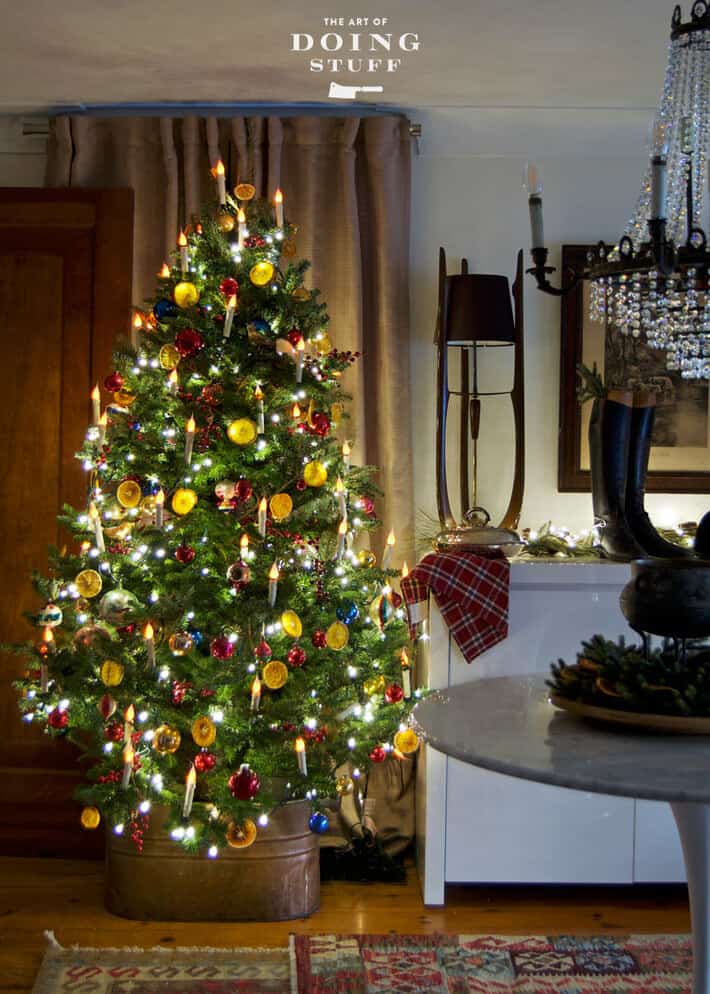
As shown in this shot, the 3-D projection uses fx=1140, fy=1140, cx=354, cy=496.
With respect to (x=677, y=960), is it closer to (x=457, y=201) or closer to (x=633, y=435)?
(x=633, y=435)

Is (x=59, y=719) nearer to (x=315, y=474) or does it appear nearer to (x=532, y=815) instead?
(x=315, y=474)

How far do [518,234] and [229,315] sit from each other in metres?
1.31

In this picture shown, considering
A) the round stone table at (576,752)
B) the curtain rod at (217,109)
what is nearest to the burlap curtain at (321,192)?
the curtain rod at (217,109)

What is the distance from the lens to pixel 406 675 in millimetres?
3713

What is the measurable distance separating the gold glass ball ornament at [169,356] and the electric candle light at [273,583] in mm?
615

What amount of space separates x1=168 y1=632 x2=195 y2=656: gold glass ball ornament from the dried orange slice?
0.47m

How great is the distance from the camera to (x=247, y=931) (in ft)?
10.2

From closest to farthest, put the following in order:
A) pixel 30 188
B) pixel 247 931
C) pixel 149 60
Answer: pixel 247 931 < pixel 149 60 < pixel 30 188

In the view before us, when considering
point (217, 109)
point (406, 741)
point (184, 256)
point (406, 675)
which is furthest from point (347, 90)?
point (406, 741)

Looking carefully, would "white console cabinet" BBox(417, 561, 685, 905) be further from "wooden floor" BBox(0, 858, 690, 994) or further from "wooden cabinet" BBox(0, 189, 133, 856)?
"wooden cabinet" BBox(0, 189, 133, 856)

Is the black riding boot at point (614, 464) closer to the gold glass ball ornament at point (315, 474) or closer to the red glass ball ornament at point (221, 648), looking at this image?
the gold glass ball ornament at point (315, 474)

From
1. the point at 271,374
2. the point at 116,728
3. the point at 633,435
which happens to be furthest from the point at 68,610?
the point at 633,435

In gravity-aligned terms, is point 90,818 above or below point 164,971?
above

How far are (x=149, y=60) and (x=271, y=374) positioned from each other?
3.35 ft
